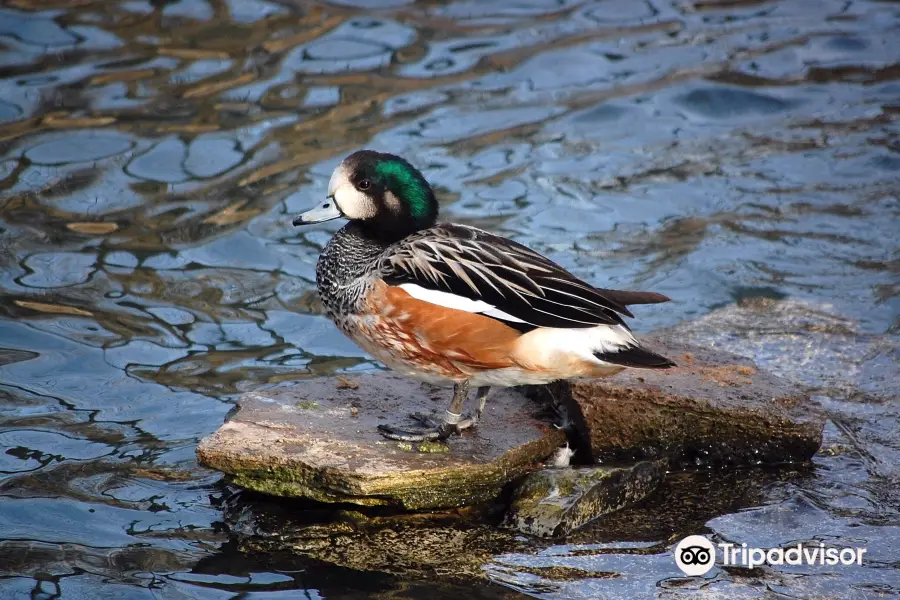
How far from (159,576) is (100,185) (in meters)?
4.40

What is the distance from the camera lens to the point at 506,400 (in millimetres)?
5371

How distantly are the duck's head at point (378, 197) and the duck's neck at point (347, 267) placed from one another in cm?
7

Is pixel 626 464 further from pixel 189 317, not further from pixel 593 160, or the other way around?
pixel 593 160

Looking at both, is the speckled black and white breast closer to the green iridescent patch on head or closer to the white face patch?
the white face patch

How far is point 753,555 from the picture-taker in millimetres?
4359

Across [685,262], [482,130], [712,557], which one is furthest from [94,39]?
[712,557]

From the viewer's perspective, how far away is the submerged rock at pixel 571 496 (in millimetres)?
4508

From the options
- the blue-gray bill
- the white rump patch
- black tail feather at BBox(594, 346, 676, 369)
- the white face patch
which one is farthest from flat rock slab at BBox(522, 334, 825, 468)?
the blue-gray bill

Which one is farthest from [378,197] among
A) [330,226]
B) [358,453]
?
[330,226]

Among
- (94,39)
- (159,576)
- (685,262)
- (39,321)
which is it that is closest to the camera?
(159,576)

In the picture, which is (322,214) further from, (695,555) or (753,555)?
(753,555)

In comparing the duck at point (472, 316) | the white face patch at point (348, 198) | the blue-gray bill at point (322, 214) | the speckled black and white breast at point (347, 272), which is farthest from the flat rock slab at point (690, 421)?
the blue-gray bill at point (322, 214)

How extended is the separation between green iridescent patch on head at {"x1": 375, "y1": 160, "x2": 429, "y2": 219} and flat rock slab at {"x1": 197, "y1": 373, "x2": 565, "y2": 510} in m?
0.93

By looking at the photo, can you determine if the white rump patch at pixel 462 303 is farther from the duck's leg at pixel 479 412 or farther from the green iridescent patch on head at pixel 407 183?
the green iridescent patch on head at pixel 407 183
